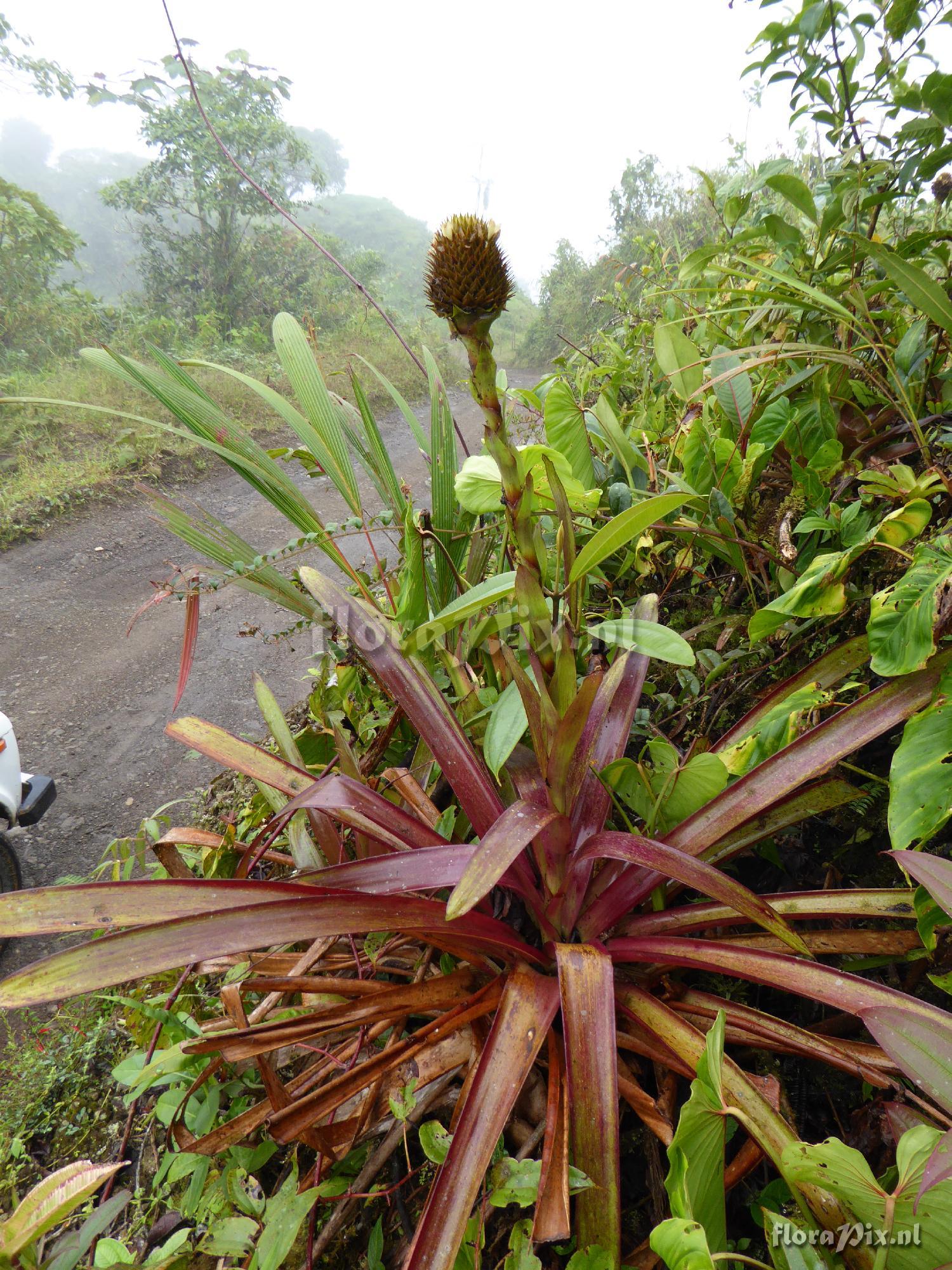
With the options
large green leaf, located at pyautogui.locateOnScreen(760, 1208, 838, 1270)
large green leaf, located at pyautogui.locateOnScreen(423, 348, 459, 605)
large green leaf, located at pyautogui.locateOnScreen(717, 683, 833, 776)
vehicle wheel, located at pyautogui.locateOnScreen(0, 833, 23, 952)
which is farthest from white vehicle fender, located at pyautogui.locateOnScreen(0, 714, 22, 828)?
large green leaf, located at pyautogui.locateOnScreen(760, 1208, 838, 1270)

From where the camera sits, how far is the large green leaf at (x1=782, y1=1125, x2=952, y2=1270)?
18.1 inches

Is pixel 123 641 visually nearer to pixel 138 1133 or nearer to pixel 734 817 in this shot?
pixel 138 1133

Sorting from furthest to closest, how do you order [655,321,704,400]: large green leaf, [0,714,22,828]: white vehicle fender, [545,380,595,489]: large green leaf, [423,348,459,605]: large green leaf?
1. [0,714,22,828]: white vehicle fender
2. [655,321,704,400]: large green leaf
3. [423,348,459,605]: large green leaf
4. [545,380,595,489]: large green leaf

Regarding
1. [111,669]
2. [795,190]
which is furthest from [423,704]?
[111,669]

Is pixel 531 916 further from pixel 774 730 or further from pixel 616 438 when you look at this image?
pixel 616 438

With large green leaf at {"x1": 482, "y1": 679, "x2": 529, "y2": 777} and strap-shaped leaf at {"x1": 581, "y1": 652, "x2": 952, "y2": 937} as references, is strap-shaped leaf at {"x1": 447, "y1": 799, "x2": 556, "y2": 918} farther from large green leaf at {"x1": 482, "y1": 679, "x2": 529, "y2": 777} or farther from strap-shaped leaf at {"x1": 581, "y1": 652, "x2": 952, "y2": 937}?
strap-shaped leaf at {"x1": 581, "y1": 652, "x2": 952, "y2": 937}

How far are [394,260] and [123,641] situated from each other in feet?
77.1

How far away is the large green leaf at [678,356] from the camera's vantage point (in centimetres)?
134

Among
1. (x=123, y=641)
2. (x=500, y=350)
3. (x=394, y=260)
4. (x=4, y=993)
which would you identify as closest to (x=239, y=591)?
(x=123, y=641)

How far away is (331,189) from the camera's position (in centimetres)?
3122

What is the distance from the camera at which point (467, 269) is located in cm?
49

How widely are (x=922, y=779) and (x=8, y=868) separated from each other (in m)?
2.45

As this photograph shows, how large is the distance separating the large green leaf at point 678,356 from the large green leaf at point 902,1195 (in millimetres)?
1230

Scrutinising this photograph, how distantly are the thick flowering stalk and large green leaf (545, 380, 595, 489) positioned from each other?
52 cm
